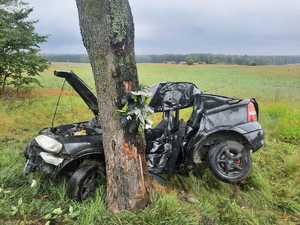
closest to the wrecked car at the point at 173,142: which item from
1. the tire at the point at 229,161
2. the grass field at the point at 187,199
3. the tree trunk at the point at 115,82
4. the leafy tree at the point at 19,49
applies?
the tire at the point at 229,161

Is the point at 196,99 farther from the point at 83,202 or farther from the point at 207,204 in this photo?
the point at 83,202

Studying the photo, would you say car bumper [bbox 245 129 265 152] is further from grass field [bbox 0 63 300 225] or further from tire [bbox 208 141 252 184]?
grass field [bbox 0 63 300 225]

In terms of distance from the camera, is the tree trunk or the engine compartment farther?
the engine compartment

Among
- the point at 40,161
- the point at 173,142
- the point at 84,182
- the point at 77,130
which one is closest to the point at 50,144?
the point at 40,161

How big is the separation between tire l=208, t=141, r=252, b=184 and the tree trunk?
1282 mm

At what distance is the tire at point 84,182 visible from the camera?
499 cm

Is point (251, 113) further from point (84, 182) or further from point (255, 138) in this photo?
point (84, 182)

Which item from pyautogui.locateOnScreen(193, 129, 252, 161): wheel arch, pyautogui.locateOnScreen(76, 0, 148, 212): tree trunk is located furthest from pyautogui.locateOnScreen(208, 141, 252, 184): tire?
pyautogui.locateOnScreen(76, 0, 148, 212): tree trunk

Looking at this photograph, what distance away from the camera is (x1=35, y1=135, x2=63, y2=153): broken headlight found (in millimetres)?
4977

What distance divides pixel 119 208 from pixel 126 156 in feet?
2.08

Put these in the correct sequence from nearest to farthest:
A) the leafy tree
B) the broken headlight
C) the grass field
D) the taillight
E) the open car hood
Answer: the grass field < the broken headlight < the open car hood < the taillight < the leafy tree

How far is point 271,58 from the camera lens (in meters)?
77.1

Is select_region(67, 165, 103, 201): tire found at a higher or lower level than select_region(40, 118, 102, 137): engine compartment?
lower

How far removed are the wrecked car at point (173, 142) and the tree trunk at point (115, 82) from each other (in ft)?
2.17
